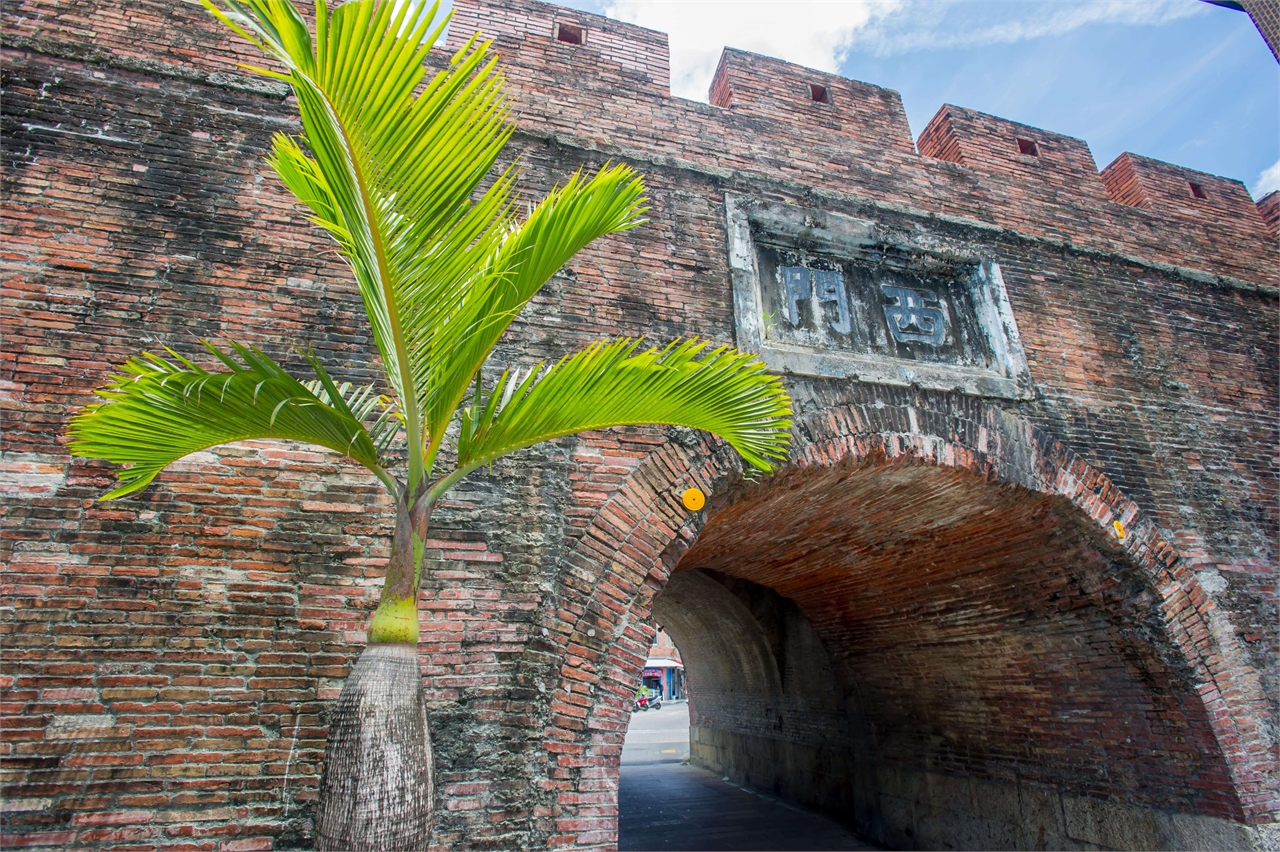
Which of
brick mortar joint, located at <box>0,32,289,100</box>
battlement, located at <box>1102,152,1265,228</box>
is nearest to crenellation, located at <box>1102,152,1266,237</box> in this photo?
battlement, located at <box>1102,152,1265,228</box>

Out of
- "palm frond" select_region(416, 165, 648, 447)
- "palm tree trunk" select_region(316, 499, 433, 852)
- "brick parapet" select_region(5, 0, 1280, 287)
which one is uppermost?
"brick parapet" select_region(5, 0, 1280, 287)

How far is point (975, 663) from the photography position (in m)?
6.13

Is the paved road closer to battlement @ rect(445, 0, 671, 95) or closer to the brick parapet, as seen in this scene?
the brick parapet

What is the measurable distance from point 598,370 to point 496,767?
204cm

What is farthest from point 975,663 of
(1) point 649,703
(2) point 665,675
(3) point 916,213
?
(2) point 665,675

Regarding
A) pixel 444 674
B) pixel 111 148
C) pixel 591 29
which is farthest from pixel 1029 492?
pixel 111 148

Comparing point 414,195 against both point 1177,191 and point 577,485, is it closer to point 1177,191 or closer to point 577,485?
point 577,485

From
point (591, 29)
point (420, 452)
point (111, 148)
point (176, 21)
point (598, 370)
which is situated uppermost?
point (591, 29)

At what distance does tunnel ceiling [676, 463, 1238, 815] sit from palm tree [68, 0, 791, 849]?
2.12 m

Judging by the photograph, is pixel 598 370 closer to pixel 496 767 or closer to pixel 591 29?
pixel 496 767

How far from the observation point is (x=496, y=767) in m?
3.31

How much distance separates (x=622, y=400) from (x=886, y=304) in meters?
3.30

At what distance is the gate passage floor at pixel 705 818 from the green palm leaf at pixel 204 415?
246 inches

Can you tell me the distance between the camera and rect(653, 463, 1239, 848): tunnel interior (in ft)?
16.0
